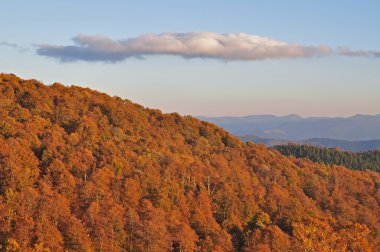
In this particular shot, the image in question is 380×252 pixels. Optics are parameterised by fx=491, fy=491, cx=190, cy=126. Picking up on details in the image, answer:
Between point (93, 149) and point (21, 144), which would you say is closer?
point (21, 144)

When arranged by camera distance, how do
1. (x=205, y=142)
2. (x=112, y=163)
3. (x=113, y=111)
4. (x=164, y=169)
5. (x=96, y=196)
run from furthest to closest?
(x=205, y=142)
(x=113, y=111)
(x=164, y=169)
(x=112, y=163)
(x=96, y=196)

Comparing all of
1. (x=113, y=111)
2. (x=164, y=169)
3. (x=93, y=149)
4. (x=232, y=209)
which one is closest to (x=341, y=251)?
(x=232, y=209)

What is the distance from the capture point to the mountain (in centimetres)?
7144

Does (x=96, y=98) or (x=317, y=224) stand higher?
(x=96, y=98)

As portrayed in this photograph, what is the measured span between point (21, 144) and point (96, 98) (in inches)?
2339

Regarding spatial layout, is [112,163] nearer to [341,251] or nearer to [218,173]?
[218,173]

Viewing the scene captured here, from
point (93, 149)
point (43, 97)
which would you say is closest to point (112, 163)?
point (93, 149)

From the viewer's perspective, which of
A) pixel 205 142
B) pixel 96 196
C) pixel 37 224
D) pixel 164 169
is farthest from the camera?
pixel 205 142

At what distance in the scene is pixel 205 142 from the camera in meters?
153

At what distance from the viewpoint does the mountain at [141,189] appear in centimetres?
7144

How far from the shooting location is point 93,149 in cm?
10088

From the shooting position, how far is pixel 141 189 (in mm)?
92438

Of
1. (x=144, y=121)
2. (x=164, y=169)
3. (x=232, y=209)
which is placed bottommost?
(x=232, y=209)

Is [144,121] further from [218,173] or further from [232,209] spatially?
[232,209]
